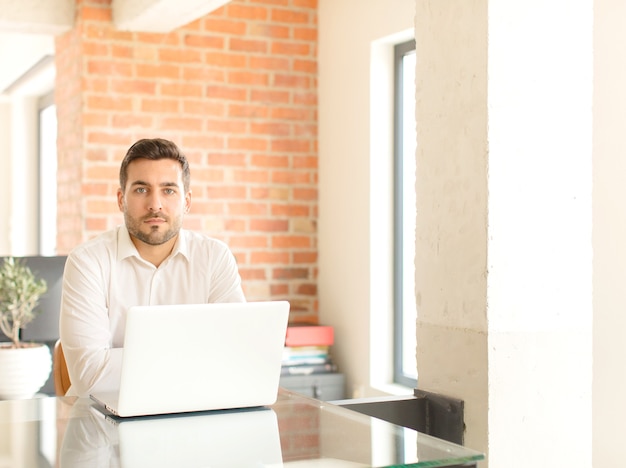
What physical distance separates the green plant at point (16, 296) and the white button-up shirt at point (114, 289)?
1.34m

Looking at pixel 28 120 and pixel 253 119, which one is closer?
pixel 253 119

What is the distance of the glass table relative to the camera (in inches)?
63.1

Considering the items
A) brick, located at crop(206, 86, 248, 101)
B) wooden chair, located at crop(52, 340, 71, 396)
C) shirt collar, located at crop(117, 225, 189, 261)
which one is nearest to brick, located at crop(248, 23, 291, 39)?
brick, located at crop(206, 86, 248, 101)

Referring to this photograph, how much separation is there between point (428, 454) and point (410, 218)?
2.97 m

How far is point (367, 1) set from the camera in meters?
4.54

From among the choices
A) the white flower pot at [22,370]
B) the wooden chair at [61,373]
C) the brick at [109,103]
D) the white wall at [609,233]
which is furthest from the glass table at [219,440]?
the brick at [109,103]

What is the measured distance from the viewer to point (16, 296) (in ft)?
13.2

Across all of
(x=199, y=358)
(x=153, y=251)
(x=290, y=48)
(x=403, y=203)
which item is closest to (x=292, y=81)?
(x=290, y=48)

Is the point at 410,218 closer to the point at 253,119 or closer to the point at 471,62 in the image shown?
the point at 253,119

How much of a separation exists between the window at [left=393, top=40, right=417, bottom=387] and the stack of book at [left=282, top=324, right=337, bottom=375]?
1.29ft

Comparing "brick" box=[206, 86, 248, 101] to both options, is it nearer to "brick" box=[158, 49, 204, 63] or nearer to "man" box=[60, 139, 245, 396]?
"brick" box=[158, 49, 204, 63]

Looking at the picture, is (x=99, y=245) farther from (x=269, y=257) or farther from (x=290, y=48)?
(x=290, y=48)

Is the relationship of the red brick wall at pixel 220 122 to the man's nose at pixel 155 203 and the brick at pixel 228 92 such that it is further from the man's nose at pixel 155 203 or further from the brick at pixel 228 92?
the man's nose at pixel 155 203

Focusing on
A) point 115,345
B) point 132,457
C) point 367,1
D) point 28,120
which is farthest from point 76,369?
point 28,120
